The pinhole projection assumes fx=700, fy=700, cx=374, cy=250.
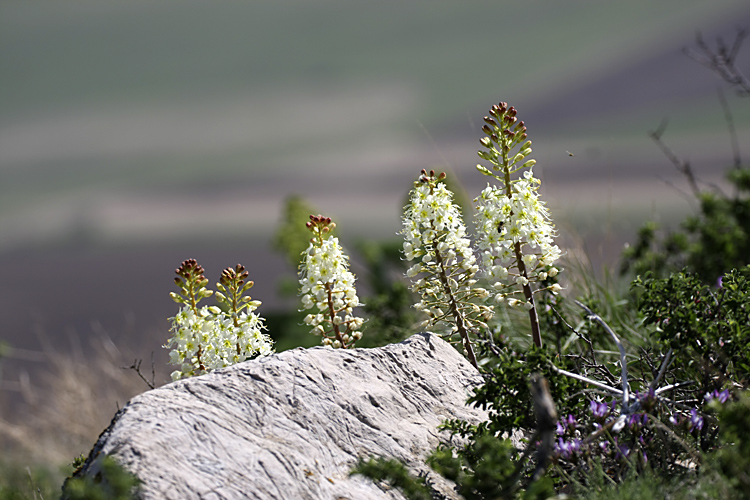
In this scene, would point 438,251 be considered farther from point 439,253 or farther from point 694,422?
point 694,422

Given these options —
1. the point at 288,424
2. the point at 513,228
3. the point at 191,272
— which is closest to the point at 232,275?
the point at 191,272

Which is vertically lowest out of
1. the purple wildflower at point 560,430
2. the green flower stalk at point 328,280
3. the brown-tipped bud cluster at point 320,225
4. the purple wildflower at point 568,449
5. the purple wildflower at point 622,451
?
the purple wildflower at point 622,451

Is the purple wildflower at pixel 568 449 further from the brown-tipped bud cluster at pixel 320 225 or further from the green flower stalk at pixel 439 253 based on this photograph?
the brown-tipped bud cluster at pixel 320 225

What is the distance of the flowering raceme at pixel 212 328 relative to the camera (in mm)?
4270

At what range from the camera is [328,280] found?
4.33 meters

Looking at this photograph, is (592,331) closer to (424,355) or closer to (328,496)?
(424,355)

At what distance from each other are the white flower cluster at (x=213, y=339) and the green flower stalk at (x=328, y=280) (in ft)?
1.22

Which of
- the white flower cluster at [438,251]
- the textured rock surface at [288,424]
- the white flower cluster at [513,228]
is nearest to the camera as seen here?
the textured rock surface at [288,424]

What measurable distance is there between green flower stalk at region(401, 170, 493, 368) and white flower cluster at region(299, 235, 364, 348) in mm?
408

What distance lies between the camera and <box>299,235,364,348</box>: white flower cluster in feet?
14.2

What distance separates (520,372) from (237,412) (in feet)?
4.70

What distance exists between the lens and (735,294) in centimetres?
385

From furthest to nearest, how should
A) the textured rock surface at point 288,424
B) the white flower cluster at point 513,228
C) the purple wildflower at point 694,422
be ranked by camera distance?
1. the white flower cluster at point 513,228
2. the purple wildflower at point 694,422
3. the textured rock surface at point 288,424

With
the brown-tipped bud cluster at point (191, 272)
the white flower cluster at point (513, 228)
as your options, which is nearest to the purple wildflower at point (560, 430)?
the white flower cluster at point (513, 228)
